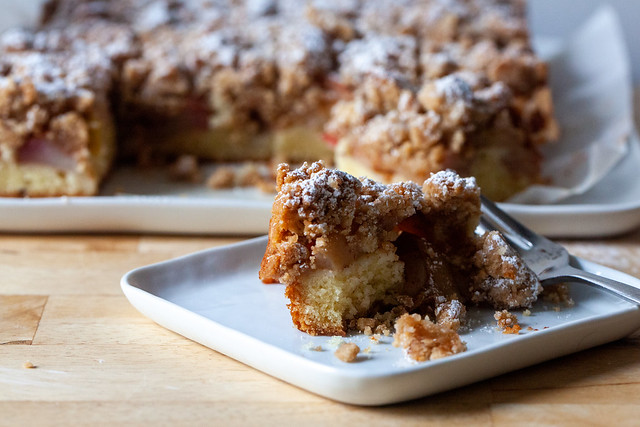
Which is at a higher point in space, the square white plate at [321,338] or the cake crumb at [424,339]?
the cake crumb at [424,339]

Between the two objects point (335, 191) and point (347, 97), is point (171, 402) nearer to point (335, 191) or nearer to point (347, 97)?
point (335, 191)

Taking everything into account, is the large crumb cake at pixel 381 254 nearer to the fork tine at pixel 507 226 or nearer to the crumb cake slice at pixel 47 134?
the fork tine at pixel 507 226

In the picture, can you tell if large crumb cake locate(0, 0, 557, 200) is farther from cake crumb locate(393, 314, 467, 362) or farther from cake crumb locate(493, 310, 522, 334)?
cake crumb locate(393, 314, 467, 362)

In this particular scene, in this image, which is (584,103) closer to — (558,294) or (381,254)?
(558,294)

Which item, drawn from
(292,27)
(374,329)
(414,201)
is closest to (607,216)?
(414,201)

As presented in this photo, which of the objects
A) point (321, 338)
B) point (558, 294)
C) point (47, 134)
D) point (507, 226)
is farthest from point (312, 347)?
point (47, 134)

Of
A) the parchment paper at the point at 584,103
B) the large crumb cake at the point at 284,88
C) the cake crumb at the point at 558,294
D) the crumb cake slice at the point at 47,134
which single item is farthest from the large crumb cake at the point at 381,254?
the crumb cake slice at the point at 47,134
